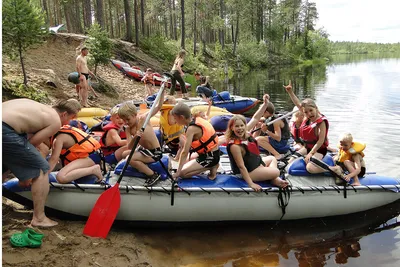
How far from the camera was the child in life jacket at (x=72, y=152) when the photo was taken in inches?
167

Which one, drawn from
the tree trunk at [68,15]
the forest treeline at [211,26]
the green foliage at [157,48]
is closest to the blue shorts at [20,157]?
the forest treeline at [211,26]

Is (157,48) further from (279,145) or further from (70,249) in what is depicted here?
(70,249)

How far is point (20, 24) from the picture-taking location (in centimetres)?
889

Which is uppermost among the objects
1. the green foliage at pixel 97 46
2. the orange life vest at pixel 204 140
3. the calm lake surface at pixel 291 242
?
the green foliage at pixel 97 46

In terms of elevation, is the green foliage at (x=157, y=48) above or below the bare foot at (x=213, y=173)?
Result: above

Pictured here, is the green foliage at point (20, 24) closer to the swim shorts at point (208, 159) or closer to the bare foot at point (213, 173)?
the swim shorts at point (208, 159)

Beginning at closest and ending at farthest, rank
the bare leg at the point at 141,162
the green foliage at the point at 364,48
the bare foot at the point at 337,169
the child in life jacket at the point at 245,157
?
the child in life jacket at the point at 245,157, the bare leg at the point at 141,162, the bare foot at the point at 337,169, the green foliage at the point at 364,48

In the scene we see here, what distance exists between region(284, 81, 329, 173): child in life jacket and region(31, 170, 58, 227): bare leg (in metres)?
3.46

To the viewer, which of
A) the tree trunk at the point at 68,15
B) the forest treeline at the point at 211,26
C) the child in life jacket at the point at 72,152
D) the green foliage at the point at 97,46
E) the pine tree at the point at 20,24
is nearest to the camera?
the child in life jacket at the point at 72,152

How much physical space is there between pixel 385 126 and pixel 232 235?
28.4ft

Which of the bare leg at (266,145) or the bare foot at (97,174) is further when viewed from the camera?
the bare leg at (266,145)

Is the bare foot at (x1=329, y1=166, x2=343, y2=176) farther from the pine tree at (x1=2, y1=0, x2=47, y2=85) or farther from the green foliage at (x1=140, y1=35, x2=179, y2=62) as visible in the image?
the green foliage at (x1=140, y1=35, x2=179, y2=62)

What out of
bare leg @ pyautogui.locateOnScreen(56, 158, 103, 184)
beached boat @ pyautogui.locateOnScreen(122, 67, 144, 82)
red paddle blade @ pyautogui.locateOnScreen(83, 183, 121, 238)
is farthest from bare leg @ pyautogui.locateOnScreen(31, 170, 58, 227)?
beached boat @ pyautogui.locateOnScreen(122, 67, 144, 82)

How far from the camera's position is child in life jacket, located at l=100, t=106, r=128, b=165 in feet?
16.7
